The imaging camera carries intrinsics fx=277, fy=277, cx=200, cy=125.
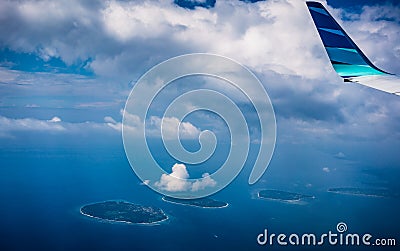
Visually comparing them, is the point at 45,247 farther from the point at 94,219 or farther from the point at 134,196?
the point at 134,196

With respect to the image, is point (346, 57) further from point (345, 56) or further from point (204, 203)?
point (204, 203)

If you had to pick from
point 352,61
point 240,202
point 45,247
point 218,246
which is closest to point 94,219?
point 45,247

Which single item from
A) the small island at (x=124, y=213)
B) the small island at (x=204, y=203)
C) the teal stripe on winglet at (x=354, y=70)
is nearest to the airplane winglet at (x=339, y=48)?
the teal stripe on winglet at (x=354, y=70)

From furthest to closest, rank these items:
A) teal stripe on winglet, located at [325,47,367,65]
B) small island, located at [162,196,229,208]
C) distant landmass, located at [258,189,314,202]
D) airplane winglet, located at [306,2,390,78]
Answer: distant landmass, located at [258,189,314,202] → small island, located at [162,196,229,208] → teal stripe on winglet, located at [325,47,367,65] → airplane winglet, located at [306,2,390,78]

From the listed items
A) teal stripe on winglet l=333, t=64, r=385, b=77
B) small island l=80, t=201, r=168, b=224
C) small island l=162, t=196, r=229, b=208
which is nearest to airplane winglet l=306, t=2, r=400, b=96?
teal stripe on winglet l=333, t=64, r=385, b=77

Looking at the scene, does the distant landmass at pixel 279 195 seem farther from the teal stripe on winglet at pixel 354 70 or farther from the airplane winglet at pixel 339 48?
the teal stripe on winglet at pixel 354 70

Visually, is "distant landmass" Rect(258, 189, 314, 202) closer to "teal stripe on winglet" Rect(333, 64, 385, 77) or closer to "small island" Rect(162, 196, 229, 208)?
"small island" Rect(162, 196, 229, 208)
